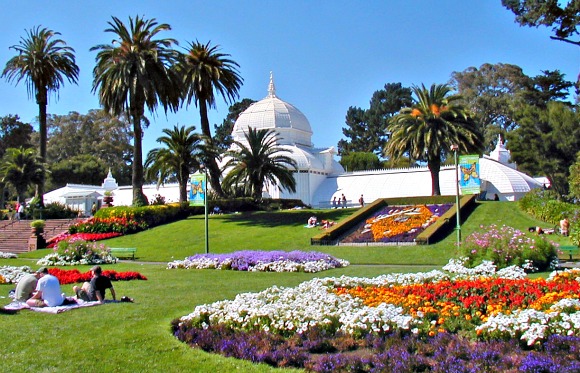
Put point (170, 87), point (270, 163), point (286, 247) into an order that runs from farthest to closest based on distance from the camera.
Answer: point (270, 163), point (170, 87), point (286, 247)

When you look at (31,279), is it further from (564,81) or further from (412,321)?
(564,81)

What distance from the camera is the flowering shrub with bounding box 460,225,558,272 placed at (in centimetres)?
1723

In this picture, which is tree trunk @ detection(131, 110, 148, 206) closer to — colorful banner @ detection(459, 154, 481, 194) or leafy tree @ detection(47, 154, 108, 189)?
colorful banner @ detection(459, 154, 481, 194)

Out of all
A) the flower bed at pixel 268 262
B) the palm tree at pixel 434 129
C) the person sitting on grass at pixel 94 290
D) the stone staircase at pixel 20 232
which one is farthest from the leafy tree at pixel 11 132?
the person sitting on grass at pixel 94 290

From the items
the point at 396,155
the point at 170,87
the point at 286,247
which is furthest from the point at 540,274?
the point at 170,87

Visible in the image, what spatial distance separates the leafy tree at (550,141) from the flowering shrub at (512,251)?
3034cm

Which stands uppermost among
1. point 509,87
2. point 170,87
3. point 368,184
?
point 509,87

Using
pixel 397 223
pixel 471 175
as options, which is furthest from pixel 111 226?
pixel 471 175

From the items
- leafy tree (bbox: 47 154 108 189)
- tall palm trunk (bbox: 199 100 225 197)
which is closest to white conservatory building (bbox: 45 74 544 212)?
tall palm trunk (bbox: 199 100 225 197)

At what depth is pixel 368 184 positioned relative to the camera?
2149 inches

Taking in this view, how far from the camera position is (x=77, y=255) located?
24.3 metres

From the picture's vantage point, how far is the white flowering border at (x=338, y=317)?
789cm

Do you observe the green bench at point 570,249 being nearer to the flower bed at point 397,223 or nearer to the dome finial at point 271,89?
the flower bed at point 397,223

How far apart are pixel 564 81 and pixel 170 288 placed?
41977mm
